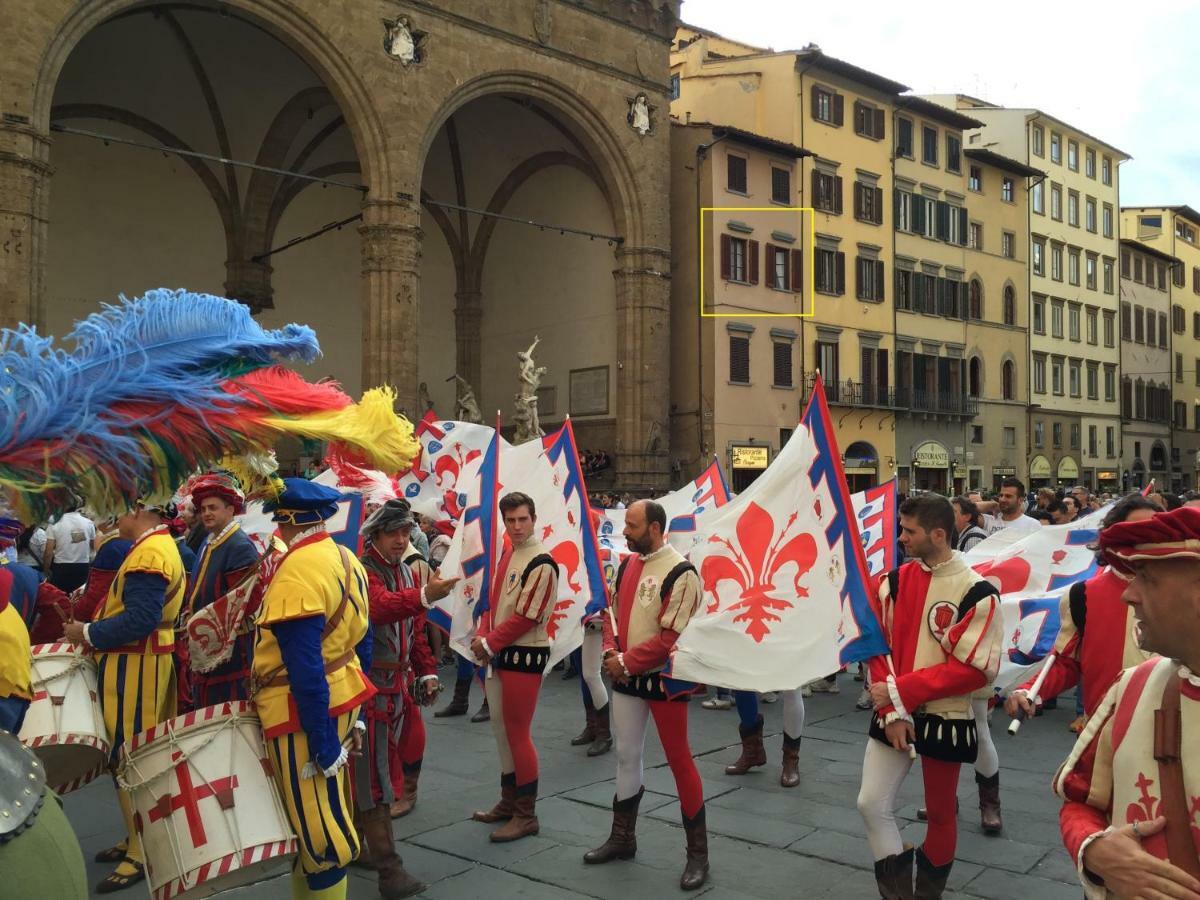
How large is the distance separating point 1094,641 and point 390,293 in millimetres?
22795

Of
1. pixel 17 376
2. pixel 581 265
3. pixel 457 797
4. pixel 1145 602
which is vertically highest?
pixel 581 265

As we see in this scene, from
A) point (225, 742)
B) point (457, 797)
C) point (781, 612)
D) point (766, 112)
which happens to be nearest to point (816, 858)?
point (781, 612)

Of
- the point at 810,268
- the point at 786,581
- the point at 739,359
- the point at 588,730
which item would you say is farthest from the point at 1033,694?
the point at 810,268

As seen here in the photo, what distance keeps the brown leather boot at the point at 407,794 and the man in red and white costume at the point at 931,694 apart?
9.69 feet

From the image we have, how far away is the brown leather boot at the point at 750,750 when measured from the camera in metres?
7.47

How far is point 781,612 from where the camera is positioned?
535cm

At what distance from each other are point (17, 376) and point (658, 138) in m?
29.6

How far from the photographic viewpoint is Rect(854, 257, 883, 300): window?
3716 cm

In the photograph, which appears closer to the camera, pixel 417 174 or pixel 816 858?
pixel 816 858

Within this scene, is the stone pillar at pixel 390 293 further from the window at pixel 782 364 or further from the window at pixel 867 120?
the window at pixel 867 120

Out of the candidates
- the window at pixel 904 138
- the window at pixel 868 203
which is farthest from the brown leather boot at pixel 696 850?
the window at pixel 904 138

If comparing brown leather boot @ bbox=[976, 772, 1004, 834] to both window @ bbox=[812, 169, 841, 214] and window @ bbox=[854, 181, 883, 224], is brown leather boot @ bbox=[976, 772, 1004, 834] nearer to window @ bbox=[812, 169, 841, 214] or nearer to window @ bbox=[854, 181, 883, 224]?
window @ bbox=[812, 169, 841, 214]

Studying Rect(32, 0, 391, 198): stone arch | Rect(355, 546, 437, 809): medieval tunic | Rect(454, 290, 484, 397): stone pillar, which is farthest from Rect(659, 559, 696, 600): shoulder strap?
Rect(454, 290, 484, 397): stone pillar

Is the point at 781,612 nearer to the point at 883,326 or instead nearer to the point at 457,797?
the point at 457,797
